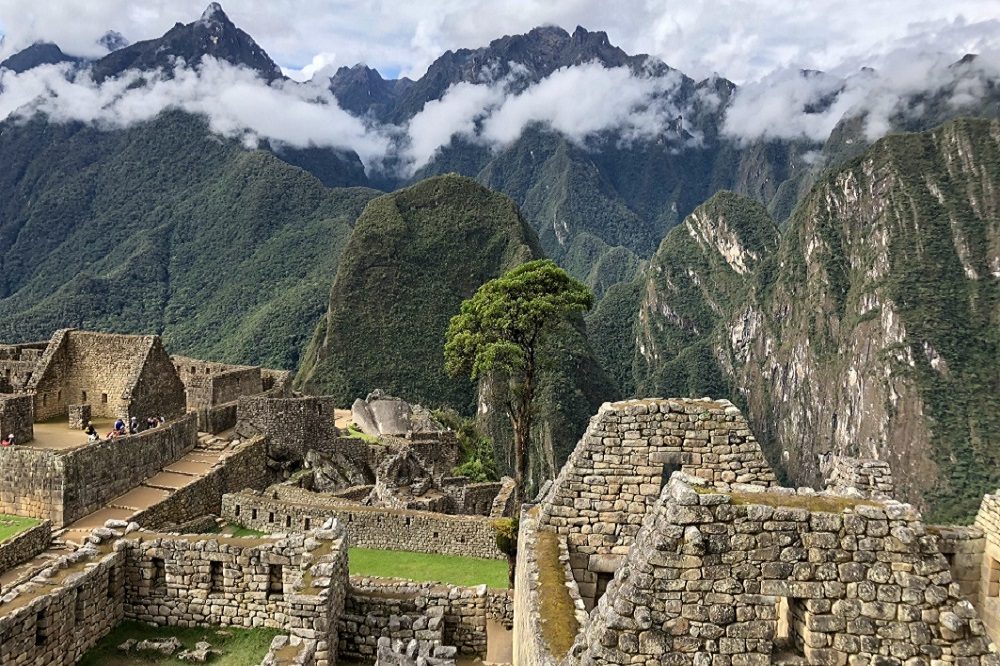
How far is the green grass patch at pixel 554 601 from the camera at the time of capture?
149 inches

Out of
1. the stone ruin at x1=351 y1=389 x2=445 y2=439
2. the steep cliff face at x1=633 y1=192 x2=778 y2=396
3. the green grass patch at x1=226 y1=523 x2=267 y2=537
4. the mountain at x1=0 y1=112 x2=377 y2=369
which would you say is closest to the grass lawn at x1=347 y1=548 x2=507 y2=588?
the green grass patch at x1=226 y1=523 x2=267 y2=537

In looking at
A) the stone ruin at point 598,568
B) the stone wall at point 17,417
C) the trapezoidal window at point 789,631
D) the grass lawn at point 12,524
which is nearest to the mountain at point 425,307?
the stone wall at point 17,417

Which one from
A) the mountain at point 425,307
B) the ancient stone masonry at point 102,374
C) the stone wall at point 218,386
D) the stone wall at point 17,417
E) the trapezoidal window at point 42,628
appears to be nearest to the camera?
the trapezoidal window at point 42,628

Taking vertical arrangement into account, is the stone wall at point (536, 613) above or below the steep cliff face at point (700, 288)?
below

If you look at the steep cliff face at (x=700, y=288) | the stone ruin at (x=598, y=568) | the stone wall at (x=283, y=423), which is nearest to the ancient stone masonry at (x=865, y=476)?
the stone ruin at (x=598, y=568)

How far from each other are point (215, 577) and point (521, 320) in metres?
10.4

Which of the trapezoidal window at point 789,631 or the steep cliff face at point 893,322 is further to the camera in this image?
the steep cliff face at point 893,322

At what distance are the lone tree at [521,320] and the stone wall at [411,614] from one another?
29.2ft

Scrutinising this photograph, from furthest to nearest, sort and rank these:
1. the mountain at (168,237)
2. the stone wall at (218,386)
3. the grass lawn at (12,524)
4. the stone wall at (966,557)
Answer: the mountain at (168,237), the stone wall at (218,386), the grass lawn at (12,524), the stone wall at (966,557)

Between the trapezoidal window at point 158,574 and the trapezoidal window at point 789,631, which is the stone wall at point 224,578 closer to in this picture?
the trapezoidal window at point 158,574

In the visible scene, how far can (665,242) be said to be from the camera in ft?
604

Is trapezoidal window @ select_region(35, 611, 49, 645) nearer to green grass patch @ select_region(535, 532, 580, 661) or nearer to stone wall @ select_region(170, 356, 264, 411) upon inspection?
green grass patch @ select_region(535, 532, 580, 661)

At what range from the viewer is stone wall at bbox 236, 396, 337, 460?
18.2 meters

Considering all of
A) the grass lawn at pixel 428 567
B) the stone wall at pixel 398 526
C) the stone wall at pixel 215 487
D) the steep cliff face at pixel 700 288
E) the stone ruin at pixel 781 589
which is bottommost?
the grass lawn at pixel 428 567
